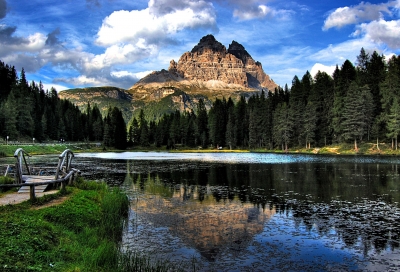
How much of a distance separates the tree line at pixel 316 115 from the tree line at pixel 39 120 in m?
17.6

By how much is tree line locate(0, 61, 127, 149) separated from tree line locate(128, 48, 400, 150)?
17.6 meters

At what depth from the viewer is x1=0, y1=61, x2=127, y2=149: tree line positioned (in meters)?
121

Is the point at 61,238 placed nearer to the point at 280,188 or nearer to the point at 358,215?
the point at 358,215

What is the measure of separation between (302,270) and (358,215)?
417 inches

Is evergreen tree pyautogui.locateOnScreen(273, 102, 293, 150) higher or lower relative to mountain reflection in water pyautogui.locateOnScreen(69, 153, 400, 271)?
higher

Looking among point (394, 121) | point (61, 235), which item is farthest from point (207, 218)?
point (394, 121)

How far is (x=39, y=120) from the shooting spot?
152 m

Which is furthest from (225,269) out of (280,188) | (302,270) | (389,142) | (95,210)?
(389,142)

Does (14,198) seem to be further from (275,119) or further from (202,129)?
(202,129)

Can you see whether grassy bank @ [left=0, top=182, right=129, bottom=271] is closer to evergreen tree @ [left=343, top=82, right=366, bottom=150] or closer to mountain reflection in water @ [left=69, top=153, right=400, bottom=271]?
mountain reflection in water @ [left=69, top=153, right=400, bottom=271]

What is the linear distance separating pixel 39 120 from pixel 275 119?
350 ft

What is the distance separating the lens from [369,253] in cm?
Answer: 1403

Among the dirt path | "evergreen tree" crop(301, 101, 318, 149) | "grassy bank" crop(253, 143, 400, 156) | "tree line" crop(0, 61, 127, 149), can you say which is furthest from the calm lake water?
"tree line" crop(0, 61, 127, 149)

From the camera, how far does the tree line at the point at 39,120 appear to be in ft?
397
